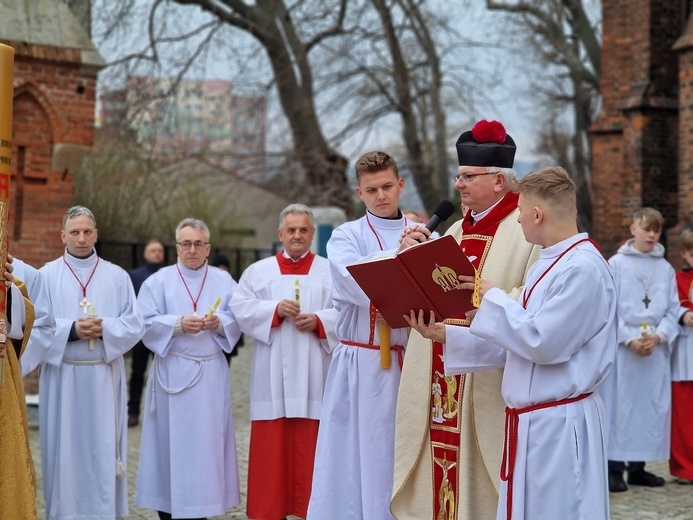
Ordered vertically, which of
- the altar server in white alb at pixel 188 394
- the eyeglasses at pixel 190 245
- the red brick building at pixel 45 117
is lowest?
the altar server in white alb at pixel 188 394

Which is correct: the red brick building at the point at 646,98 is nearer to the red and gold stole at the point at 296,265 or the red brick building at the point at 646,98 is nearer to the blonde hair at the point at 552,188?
the red and gold stole at the point at 296,265

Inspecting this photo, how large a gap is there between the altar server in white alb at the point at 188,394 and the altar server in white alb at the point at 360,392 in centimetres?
155

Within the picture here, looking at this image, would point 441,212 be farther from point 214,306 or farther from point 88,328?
point 88,328

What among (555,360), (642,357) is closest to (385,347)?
(555,360)

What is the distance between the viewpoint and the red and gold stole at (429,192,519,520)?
196 inches

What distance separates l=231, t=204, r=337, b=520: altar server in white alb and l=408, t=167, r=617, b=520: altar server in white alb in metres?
2.68

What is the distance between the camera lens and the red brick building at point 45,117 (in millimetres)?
11570

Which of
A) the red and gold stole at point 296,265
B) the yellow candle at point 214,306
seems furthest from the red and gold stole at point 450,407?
the yellow candle at point 214,306

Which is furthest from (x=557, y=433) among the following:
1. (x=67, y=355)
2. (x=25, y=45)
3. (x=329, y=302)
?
(x=25, y=45)

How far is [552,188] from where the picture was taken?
412 cm

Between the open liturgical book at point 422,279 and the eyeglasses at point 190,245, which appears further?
the eyeglasses at point 190,245

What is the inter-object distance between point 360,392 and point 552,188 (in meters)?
1.93

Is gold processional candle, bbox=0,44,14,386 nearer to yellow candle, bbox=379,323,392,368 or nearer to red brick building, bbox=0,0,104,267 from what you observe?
yellow candle, bbox=379,323,392,368

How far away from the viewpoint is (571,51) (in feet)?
77.2
